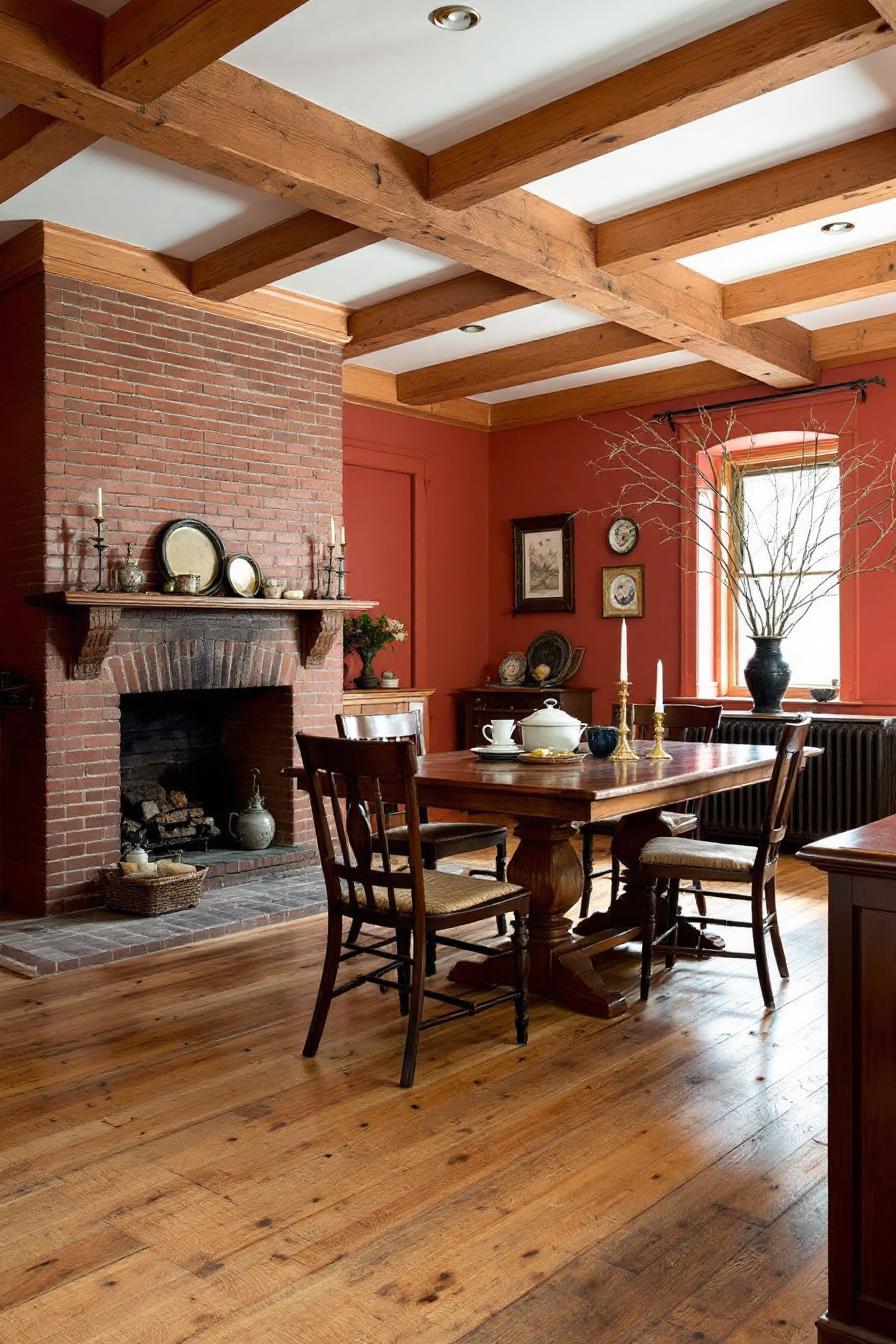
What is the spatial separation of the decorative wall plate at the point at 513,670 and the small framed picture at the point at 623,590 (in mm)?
698

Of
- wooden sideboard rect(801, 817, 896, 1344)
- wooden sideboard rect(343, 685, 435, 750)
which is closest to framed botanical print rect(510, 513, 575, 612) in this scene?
wooden sideboard rect(343, 685, 435, 750)

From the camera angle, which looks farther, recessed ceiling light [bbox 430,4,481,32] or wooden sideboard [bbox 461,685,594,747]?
wooden sideboard [bbox 461,685,594,747]

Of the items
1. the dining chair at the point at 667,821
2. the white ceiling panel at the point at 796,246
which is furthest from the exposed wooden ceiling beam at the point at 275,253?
the dining chair at the point at 667,821

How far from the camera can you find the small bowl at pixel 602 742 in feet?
12.5

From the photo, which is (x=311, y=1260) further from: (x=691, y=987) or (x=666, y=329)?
(x=666, y=329)

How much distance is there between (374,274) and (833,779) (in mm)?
3531

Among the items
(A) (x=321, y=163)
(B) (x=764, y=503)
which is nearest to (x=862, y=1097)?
(A) (x=321, y=163)

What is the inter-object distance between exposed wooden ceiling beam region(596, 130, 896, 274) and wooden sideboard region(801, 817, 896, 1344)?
3.16 metres

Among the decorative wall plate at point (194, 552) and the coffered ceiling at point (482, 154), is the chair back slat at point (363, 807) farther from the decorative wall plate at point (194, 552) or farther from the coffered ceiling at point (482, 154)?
the decorative wall plate at point (194, 552)

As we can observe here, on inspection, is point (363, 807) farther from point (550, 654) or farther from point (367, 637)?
point (550, 654)

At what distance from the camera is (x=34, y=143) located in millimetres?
3660

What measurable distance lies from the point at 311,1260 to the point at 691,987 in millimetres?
2000

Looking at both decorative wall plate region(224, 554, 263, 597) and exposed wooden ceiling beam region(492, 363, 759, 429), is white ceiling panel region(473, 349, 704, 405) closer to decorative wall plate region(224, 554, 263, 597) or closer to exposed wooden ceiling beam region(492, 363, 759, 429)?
exposed wooden ceiling beam region(492, 363, 759, 429)

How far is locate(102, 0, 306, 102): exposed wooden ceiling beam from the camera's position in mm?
2834
